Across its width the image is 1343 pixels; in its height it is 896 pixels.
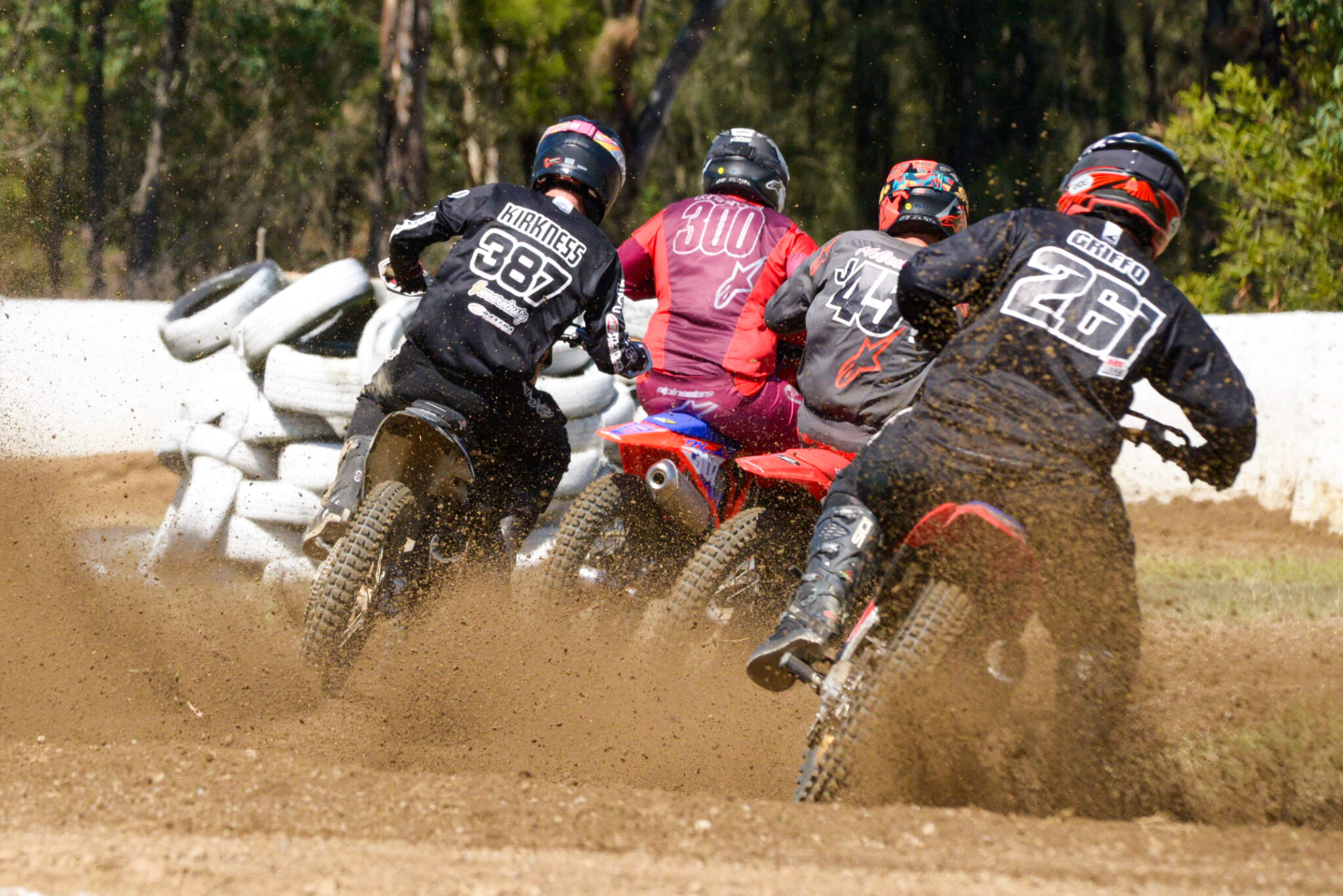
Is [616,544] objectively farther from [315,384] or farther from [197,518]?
[197,518]

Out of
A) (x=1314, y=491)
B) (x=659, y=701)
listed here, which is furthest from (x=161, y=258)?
(x=659, y=701)

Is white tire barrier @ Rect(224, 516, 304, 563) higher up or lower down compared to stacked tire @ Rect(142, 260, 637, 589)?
lower down

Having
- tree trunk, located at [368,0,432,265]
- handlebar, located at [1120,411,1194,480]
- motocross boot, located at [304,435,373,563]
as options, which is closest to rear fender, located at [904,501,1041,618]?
handlebar, located at [1120,411,1194,480]

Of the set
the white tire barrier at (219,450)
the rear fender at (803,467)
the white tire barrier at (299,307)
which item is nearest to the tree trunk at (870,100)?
the white tire barrier at (299,307)

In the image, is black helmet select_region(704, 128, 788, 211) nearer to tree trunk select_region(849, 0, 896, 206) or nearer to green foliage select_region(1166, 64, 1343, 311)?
green foliage select_region(1166, 64, 1343, 311)

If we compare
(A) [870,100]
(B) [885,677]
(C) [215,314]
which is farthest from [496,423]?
(A) [870,100]

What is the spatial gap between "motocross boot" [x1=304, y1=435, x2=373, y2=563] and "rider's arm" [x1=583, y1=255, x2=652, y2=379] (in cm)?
95

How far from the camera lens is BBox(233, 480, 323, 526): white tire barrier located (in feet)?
25.9

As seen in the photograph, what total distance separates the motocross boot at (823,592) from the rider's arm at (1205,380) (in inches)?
38.2

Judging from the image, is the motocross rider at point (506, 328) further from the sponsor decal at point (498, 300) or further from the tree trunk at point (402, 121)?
the tree trunk at point (402, 121)

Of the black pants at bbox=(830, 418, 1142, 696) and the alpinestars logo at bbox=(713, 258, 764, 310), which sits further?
the alpinestars logo at bbox=(713, 258, 764, 310)

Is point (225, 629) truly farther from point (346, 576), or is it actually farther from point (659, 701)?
point (659, 701)

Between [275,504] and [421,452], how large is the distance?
112 inches

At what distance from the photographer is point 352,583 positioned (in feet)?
16.7
